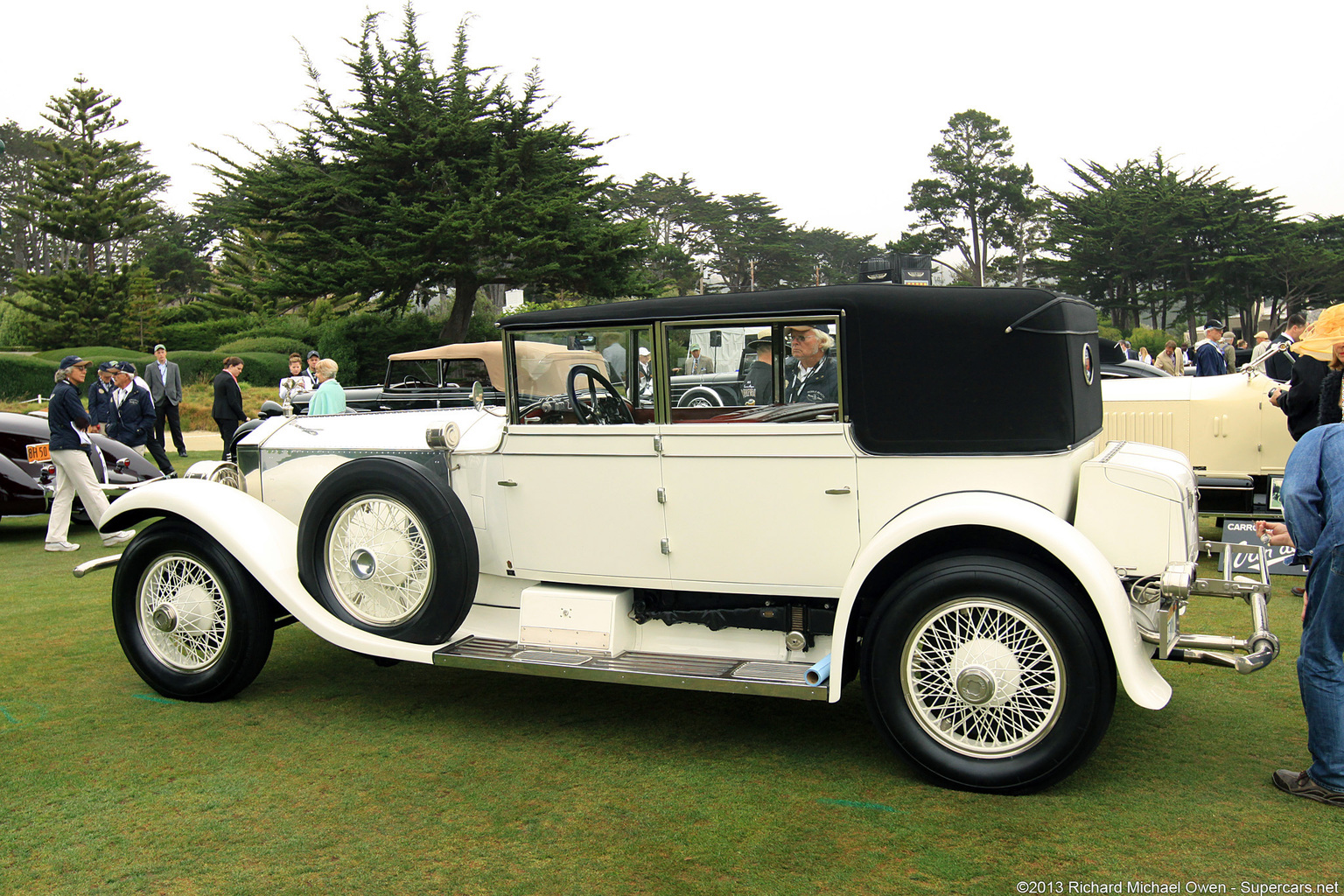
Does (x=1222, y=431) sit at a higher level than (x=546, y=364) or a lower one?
lower

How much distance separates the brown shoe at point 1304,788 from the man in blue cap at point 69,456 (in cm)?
836

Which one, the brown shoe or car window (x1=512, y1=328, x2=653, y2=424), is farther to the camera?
car window (x1=512, y1=328, x2=653, y2=424)

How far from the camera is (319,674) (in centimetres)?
521

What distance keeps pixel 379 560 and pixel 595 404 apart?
48.8 inches

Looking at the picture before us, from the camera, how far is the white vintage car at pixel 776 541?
135 inches

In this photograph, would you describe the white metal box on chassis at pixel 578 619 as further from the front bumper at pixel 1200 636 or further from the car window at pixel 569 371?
the front bumper at pixel 1200 636

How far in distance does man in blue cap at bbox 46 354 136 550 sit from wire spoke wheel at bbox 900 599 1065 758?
287 inches

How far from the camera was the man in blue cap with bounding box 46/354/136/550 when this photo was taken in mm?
8391

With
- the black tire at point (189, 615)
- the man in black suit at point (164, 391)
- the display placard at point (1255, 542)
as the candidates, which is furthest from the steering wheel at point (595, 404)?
the man in black suit at point (164, 391)

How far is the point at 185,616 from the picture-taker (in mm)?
4773

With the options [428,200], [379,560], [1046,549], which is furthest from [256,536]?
[428,200]

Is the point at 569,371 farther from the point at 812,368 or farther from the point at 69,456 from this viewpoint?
the point at 69,456

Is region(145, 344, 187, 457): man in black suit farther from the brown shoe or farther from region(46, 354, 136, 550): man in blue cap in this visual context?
the brown shoe

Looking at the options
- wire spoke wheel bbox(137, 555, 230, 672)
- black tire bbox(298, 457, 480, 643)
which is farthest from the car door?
wire spoke wheel bbox(137, 555, 230, 672)
